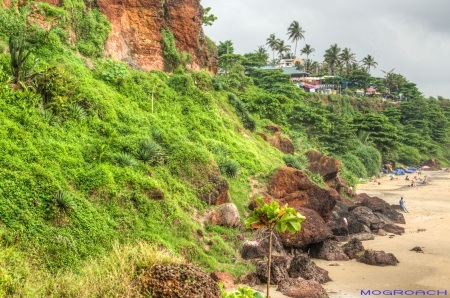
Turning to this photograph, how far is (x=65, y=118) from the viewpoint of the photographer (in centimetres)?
1391

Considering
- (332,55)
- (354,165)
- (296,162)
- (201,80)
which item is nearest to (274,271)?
(296,162)

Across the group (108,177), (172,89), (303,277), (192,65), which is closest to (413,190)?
(192,65)

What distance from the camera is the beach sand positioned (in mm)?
12836

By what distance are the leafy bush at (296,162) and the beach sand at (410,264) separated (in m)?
6.09

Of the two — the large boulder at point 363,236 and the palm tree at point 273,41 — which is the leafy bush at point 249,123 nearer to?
the large boulder at point 363,236

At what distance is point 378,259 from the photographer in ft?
49.9

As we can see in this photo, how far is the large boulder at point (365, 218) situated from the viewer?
21609 millimetres

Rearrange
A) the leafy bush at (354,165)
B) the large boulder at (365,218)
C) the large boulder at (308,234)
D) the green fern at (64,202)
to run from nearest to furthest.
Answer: the green fern at (64,202) < the large boulder at (308,234) < the large boulder at (365,218) < the leafy bush at (354,165)

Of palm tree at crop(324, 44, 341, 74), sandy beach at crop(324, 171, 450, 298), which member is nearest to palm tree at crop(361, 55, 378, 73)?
palm tree at crop(324, 44, 341, 74)

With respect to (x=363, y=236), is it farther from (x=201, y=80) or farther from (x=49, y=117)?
(x=49, y=117)

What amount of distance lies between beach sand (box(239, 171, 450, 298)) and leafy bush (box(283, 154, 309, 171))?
20.0 ft

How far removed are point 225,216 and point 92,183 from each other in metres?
5.54

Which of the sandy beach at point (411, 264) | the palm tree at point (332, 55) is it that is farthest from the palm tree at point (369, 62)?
the sandy beach at point (411, 264)

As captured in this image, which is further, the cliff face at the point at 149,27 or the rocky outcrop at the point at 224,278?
the cliff face at the point at 149,27
